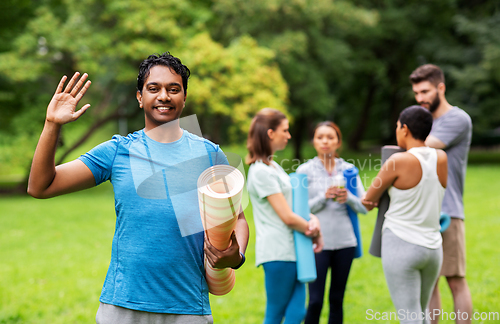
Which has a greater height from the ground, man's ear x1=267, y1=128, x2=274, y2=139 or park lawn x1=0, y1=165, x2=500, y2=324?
man's ear x1=267, y1=128, x2=274, y2=139

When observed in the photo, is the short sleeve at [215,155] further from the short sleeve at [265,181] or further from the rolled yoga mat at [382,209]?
the rolled yoga mat at [382,209]

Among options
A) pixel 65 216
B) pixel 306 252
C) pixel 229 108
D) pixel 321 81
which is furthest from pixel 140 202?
pixel 321 81

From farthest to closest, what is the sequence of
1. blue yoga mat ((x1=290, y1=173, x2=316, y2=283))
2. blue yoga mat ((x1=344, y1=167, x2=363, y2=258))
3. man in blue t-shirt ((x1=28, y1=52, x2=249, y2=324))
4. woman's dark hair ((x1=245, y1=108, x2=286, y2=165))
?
1. blue yoga mat ((x1=344, y1=167, x2=363, y2=258))
2. woman's dark hair ((x1=245, y1=108, x2=286, y2=165))
3. blue yoga mat ((x1=290, y1=173, x2=316, y2=283))
4. man in blue t-shirt ((x1=28, y1=52, x2=249, y2=324))

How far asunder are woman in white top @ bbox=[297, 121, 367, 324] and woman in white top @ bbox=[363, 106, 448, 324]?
635 mm

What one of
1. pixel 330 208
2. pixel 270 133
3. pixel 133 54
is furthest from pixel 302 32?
pixel 270 133

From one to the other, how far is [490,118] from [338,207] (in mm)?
19746

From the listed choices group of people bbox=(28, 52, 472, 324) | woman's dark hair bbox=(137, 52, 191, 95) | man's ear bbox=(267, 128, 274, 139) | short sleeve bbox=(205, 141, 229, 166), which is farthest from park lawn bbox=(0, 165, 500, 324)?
woman's dark hair bbox=(137, 52, 191, 95)

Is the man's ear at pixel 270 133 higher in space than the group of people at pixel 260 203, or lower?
higher

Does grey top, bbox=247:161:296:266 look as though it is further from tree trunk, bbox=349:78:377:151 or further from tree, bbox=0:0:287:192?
tree trunk, bbox=349:78:377:151

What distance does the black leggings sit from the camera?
11.5 ft

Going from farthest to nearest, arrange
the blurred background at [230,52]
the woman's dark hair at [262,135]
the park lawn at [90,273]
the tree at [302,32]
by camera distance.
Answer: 1. the tree at [302,32]
2. the blurred background at [230,52]
3. the park lawn at [90,273]
4. the woman's dark hair at [262,135]

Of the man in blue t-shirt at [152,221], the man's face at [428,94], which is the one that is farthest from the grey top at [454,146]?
the man in blue t-shirt at [152,221]

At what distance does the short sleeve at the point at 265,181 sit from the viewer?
10.3 feet

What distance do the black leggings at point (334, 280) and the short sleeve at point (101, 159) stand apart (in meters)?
2.23
